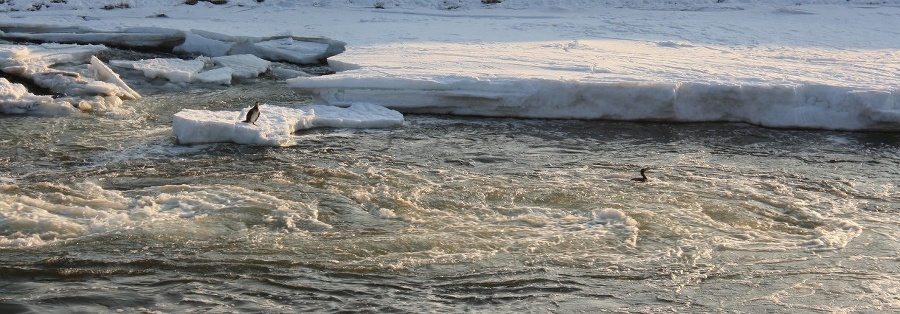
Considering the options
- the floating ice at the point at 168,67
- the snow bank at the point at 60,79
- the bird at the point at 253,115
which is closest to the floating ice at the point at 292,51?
the floating ice at the point at 168,67

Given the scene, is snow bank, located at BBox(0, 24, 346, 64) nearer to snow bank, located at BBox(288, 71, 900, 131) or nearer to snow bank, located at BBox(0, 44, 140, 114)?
snow bank, located at BBox(0, 44, 140, 114)

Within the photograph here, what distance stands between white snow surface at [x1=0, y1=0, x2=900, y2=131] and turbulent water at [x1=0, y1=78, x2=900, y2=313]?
1.69ft

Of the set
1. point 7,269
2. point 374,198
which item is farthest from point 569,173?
point 7,269

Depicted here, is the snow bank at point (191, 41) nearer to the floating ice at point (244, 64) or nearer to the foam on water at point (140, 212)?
the floating ice at point (244, 64)

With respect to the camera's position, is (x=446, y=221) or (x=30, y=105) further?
(x=30, y=105)

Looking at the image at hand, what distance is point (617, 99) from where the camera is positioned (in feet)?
28.5

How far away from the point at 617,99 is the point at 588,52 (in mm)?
1912

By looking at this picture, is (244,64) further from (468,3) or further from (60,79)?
(468,3)

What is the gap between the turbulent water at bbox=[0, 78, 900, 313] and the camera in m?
4.82

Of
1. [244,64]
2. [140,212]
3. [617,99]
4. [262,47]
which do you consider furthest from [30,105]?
[617,99]

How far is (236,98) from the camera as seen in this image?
9266 millimetres

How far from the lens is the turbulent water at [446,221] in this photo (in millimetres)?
4816

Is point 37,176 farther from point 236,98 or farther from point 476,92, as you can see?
point 476,92

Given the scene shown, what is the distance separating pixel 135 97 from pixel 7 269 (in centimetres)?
450
